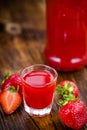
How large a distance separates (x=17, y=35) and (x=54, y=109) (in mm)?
470

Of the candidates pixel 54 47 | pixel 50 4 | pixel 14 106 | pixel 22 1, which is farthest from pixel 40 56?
pixel 22 1

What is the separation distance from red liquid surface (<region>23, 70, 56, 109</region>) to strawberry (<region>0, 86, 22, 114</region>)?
0.03 m

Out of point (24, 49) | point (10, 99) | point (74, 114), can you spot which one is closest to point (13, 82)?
point (10, 99)

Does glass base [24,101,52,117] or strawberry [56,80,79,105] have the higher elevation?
strawberry [56,80,79,105]

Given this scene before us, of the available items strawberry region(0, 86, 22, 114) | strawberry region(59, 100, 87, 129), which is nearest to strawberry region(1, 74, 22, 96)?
strawberry region(0, 86, 22, 114)

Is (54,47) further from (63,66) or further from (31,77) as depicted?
(31,77)

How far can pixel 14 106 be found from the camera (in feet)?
3.09

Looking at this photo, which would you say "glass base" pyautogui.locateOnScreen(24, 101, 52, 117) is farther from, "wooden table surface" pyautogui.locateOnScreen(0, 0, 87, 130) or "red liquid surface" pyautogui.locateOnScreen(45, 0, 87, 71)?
"red liquid surface" pyautogui.locateOnScreen(45, 0, 87, 71)

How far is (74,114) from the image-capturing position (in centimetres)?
86

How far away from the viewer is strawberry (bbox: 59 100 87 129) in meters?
0.86

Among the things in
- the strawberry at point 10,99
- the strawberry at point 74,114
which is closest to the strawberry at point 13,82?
the strawberry at point 10,99

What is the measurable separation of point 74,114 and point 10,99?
18 centimetres

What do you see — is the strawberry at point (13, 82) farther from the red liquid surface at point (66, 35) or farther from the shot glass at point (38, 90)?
the red liquid surface at point (66, 35)

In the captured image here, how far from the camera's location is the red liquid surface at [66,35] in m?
1.07
